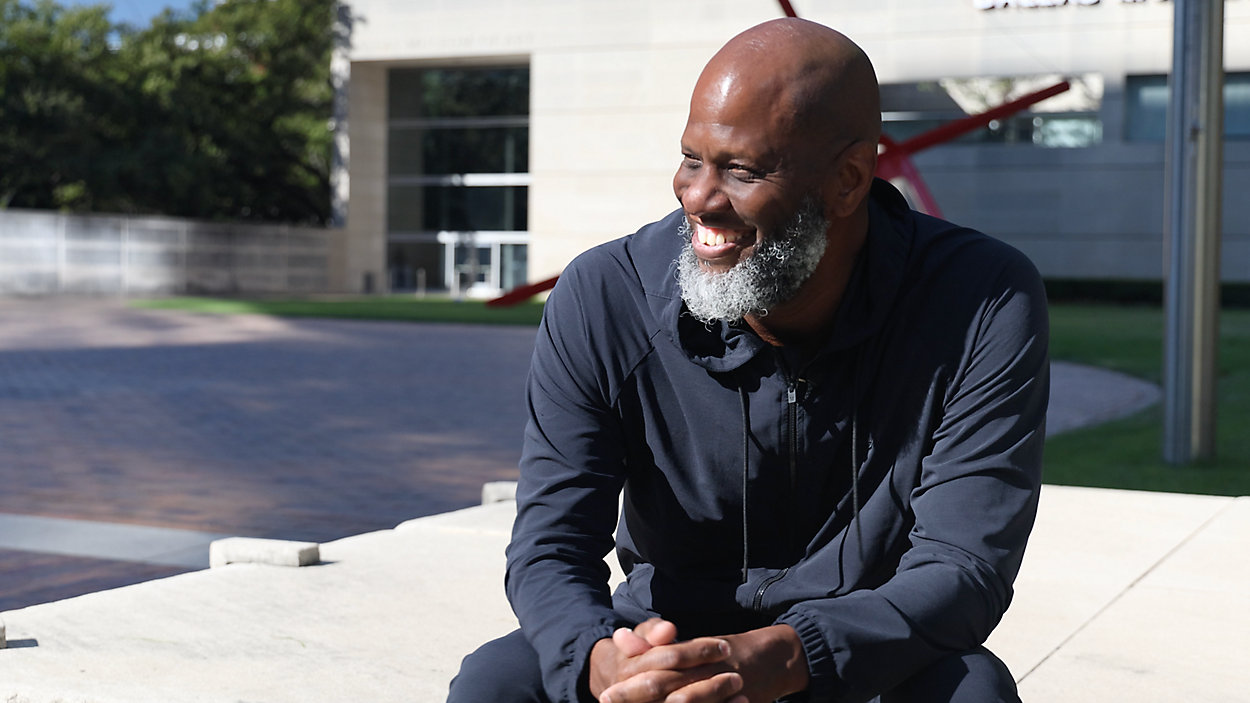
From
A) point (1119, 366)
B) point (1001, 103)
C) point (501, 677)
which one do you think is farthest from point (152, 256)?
point (501, 677)

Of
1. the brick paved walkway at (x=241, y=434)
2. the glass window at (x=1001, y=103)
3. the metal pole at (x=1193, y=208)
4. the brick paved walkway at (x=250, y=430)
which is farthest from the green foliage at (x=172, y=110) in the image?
the metal pole at (x=1193, y=208)

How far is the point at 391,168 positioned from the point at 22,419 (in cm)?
3086

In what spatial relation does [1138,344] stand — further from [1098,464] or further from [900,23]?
[900,23]

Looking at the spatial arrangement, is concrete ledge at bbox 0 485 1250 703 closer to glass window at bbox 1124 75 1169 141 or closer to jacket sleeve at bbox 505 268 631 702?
jacket sleeve at bbox 505 268 631 702

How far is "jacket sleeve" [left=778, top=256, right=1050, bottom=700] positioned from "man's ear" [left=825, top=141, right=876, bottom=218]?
0.25 m

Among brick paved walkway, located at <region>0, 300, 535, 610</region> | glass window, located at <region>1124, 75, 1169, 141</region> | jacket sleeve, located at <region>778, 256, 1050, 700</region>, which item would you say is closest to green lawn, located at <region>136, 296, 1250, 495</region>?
brick paved walkway, located at <region>0, 300, 535, 610</region>

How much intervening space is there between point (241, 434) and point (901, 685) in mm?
8083

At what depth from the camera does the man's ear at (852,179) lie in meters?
1.94

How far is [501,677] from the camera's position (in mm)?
1898

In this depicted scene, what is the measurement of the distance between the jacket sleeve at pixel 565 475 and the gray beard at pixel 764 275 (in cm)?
22

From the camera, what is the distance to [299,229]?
3806cm

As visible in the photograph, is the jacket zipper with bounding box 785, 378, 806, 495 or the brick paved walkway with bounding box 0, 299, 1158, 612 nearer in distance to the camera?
the jacket zipper with bounding box 785, 378, 806, 495

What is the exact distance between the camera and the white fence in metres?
29.9

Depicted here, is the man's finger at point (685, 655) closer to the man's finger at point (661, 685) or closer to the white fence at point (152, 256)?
the man's finger at point (661, 685)
